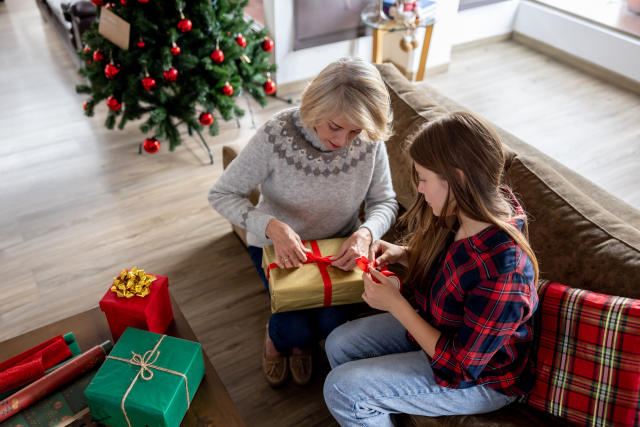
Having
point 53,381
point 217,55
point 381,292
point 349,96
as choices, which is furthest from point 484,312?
point 217,55

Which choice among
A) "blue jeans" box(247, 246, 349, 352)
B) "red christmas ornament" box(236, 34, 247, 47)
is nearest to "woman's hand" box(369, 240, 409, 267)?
"blue jeans" box(247, 246, 349, 352)

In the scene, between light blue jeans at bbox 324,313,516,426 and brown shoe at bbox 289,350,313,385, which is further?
brown shoe at bbox 289,350,313,385

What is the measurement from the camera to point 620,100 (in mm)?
3654

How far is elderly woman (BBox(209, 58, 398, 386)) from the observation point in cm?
143

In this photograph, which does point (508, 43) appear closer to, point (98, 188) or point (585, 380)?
point (98, 188)

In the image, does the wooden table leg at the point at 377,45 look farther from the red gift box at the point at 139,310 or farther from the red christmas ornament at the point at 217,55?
the red gift box at the point at 139,310

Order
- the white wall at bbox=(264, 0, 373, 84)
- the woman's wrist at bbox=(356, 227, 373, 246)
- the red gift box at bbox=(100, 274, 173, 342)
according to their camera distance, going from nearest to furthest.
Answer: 1. the red gift box at bbox=(100, 274, 173, 342)
2. the woman's wrist at bbox=(356, 227, 373, 246)
3. the white wall at bbox=(264, 0, 373, 84)

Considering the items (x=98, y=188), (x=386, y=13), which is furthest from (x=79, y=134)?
(x=386, y=13)

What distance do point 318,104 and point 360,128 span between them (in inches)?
5.2

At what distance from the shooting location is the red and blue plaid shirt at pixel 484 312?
114 centimetres

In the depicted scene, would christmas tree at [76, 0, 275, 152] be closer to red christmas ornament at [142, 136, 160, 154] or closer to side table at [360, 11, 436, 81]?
red christmas ornament at [142, 136, 160, 154]

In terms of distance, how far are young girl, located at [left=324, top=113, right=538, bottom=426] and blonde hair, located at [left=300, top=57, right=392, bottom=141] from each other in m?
0.23

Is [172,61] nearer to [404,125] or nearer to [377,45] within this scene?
[404,125]

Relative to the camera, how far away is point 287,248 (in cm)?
155
